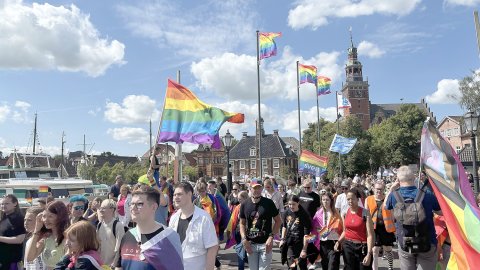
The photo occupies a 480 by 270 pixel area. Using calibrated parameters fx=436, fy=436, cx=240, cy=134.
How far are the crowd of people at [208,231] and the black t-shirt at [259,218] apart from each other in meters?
0.02

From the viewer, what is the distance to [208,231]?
4.61m

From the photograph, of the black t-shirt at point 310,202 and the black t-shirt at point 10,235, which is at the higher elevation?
the black t-shirt at point 310,202

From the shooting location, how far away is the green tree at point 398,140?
68.8m

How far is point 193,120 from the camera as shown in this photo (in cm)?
1020

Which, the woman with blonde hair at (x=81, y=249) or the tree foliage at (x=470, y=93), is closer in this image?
the woman with blonde hair at (x=81, y=249)

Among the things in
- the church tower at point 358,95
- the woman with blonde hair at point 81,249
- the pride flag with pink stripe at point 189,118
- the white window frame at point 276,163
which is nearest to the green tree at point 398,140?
the white window frame at point 276,163

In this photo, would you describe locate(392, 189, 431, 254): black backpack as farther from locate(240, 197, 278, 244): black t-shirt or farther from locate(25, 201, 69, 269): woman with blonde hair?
locate(25, 201, 69, 269): woman with blonde hair

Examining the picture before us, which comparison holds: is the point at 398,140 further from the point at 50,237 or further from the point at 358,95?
the point at 50,237

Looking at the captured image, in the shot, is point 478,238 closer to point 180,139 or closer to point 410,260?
point 410,260

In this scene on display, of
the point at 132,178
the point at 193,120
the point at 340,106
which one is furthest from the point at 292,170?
the point at 193,120

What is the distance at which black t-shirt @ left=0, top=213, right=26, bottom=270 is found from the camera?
6.16 metres

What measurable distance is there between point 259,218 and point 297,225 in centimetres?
100

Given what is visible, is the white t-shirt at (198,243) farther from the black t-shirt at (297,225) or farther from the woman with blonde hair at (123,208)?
the woman with blonde hair at (123,208)

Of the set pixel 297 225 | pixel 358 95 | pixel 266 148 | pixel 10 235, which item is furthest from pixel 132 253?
pixel 358 95
